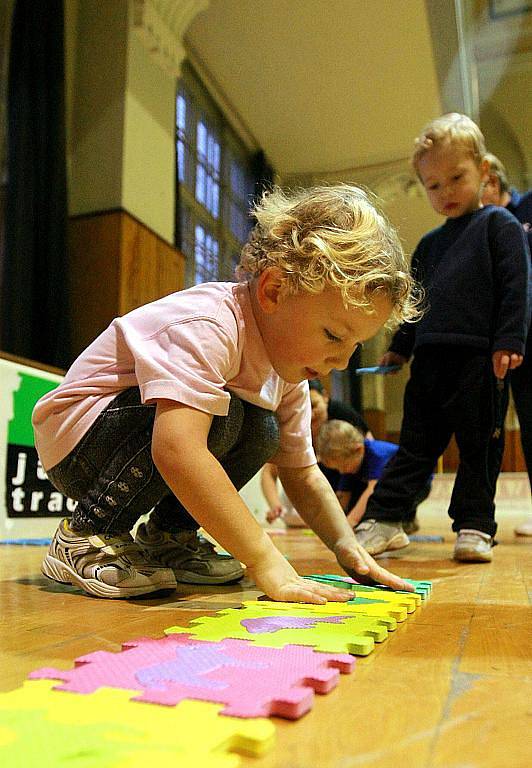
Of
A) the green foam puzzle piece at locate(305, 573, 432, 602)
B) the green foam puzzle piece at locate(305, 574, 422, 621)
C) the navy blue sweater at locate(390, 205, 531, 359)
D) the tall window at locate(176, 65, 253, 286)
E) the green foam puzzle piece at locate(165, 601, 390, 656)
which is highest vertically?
the tall window at locate(176, 65, 253, 286)

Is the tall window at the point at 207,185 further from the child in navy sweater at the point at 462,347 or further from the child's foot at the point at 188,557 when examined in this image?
the child's foot at the point at 188,557

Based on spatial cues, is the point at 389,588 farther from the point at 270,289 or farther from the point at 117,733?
the point at 117,733

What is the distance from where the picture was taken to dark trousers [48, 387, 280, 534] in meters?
1.01

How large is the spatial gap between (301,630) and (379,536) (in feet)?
3.09

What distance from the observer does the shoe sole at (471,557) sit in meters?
1.50

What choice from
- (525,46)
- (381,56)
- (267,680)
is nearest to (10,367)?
(267,680)

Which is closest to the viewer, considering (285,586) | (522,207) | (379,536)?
(285,586)

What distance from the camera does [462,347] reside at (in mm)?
1657

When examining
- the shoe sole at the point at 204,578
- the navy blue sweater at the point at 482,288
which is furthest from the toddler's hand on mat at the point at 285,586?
the navy blue sweater at the point at 482,288

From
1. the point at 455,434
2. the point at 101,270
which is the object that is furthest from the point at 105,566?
the point at 101,270

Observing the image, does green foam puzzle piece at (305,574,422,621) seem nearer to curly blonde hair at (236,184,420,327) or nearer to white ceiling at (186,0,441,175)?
curly blonde hair at (236,184,420,327)

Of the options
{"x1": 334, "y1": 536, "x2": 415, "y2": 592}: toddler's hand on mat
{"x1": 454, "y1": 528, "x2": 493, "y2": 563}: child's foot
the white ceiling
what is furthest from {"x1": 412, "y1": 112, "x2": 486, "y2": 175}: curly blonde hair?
the white ceiling

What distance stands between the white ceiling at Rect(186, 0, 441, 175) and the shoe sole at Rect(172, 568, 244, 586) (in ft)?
13.4

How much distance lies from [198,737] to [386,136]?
6.06 metres
